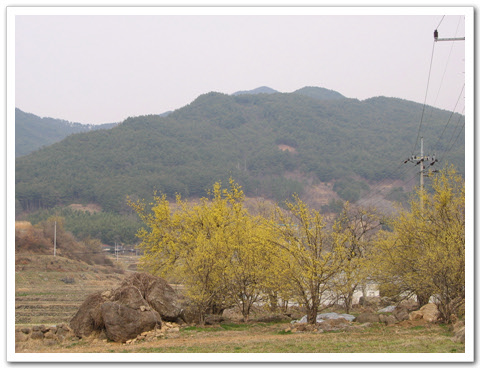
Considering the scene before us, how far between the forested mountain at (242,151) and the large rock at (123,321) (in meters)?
71.1

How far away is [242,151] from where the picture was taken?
142 m

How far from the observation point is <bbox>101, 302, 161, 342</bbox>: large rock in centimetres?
1786

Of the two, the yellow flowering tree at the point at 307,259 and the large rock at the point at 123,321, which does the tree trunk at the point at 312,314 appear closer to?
the yellow flowering tree at the point at 307,259

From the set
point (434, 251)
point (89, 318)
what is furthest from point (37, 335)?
point (434, 251)

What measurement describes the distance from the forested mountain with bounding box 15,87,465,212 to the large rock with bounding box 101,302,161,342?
2800 inches

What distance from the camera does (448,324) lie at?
18500 mm

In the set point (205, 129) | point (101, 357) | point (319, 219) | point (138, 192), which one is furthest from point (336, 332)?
point (205, 129)

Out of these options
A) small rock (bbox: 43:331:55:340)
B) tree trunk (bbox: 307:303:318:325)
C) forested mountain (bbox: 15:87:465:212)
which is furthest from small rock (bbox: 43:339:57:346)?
forested mountain (bbox: 15:87:465:212)

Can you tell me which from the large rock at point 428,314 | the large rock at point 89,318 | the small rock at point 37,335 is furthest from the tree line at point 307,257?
the small rock at point 37,335

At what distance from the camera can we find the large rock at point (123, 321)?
1786 centimetres

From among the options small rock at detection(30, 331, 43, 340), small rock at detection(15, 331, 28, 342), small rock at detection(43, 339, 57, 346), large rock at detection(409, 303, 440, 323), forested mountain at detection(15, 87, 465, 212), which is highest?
forested mountain at detection(15, 87, 465, 212)

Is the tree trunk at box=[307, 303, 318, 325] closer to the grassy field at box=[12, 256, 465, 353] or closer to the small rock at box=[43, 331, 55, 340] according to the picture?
the grassy field at box=[12, 256, 465, 353]

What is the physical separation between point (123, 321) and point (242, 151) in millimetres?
124550

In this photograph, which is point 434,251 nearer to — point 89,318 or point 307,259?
point 307,259
